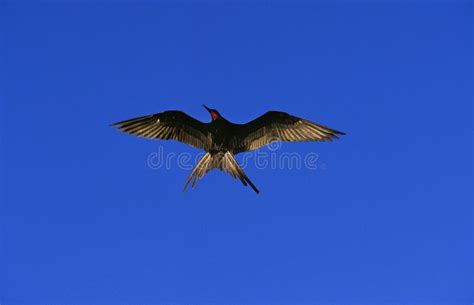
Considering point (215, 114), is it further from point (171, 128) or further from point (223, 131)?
point (171, 128)

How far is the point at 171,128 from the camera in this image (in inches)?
310

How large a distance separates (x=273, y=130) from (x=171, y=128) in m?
1.69

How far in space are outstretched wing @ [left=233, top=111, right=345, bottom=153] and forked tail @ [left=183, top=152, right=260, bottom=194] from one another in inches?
12.8

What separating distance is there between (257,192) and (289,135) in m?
1.76

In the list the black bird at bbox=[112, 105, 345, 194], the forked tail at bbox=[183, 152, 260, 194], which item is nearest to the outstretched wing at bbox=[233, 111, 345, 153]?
the black bird at bbox=[112, 105, 345, 194]

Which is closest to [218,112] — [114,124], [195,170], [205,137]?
[205,137]

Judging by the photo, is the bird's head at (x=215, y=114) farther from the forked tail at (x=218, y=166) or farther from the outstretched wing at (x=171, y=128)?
the forked tail at (x=218, y=166)

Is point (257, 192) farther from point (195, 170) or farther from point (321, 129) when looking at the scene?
point (321, 129)

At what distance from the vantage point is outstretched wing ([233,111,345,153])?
7723 millimetres

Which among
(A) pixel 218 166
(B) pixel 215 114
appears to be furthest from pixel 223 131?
(A) pixel 218 166

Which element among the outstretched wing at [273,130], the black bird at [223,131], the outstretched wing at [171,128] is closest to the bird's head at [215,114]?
the black bird at [223,131]

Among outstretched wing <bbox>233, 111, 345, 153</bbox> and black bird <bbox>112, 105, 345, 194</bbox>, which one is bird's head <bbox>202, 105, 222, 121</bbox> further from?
outstretched wing <bbox>233, 111, 345, 153</bbox>

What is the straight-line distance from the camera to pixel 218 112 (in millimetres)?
7723

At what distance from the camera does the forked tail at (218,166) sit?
275 inches
